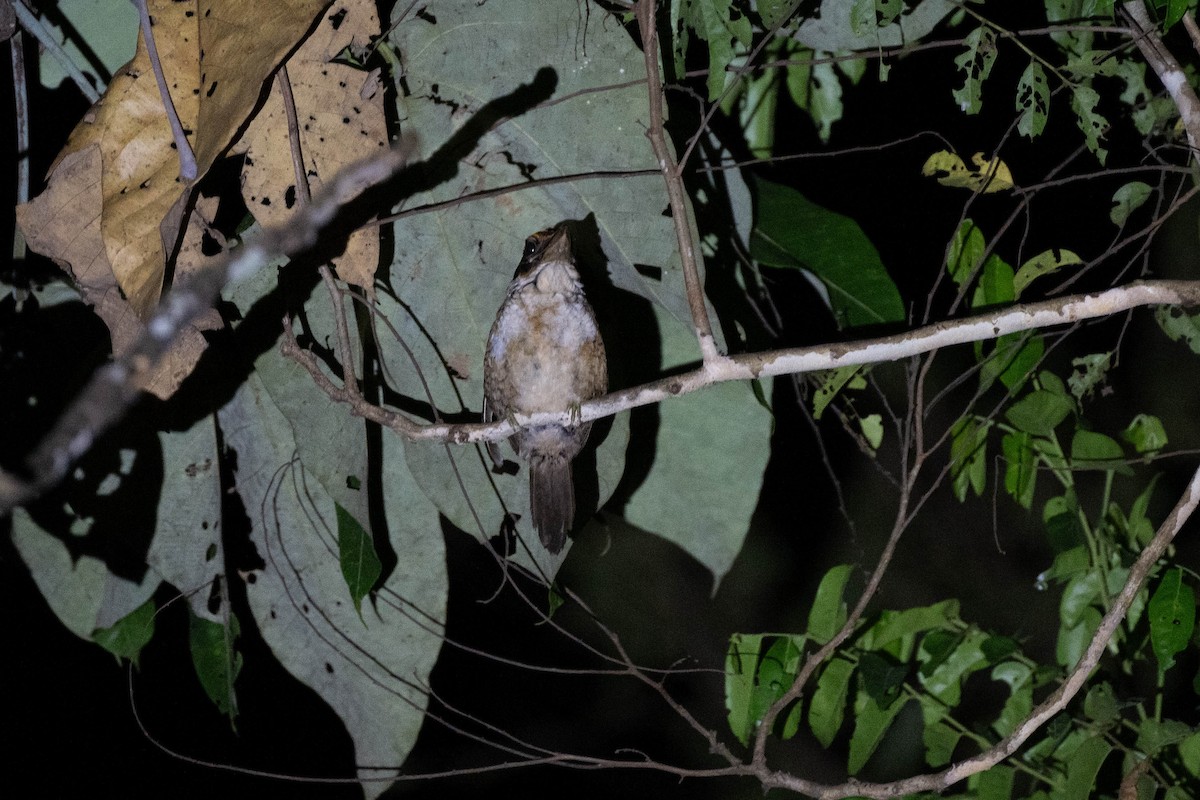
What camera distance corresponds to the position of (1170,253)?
337cm

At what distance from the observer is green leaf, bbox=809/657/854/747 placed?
2.22 m

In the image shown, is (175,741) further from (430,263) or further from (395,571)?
(430,263)

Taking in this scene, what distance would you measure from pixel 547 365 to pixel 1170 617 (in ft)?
4.32

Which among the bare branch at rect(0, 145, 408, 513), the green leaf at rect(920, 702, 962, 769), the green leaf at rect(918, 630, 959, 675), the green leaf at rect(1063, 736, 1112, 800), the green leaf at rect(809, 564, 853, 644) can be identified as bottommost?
the green leaf at rect(920, 702, 962, 769)

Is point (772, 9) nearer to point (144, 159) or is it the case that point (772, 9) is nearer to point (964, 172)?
point (964, 172)

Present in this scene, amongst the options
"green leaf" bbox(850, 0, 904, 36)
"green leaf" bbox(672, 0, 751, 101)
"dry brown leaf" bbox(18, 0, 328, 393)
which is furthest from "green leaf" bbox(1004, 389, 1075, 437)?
"dry brown leaf" bbox(18, 0, 328, 393)

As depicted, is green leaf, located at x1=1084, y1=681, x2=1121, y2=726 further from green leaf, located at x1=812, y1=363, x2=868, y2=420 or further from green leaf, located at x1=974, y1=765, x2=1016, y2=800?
green leaf, located at x1=812, y1=363, x2=868, y2=420

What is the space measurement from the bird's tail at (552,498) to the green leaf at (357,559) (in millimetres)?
374

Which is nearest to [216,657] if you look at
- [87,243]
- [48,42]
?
[87,243]

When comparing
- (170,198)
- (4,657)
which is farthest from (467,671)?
(170,198)

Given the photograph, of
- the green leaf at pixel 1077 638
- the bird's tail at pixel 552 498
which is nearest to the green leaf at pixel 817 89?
the bird's tail at pixel 552 498

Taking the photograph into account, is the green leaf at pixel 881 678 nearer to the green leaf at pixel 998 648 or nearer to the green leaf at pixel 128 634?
the green leaf at pixel 998 648

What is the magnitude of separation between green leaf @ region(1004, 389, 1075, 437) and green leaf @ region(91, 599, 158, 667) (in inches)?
79.6

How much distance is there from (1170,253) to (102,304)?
122 inches
